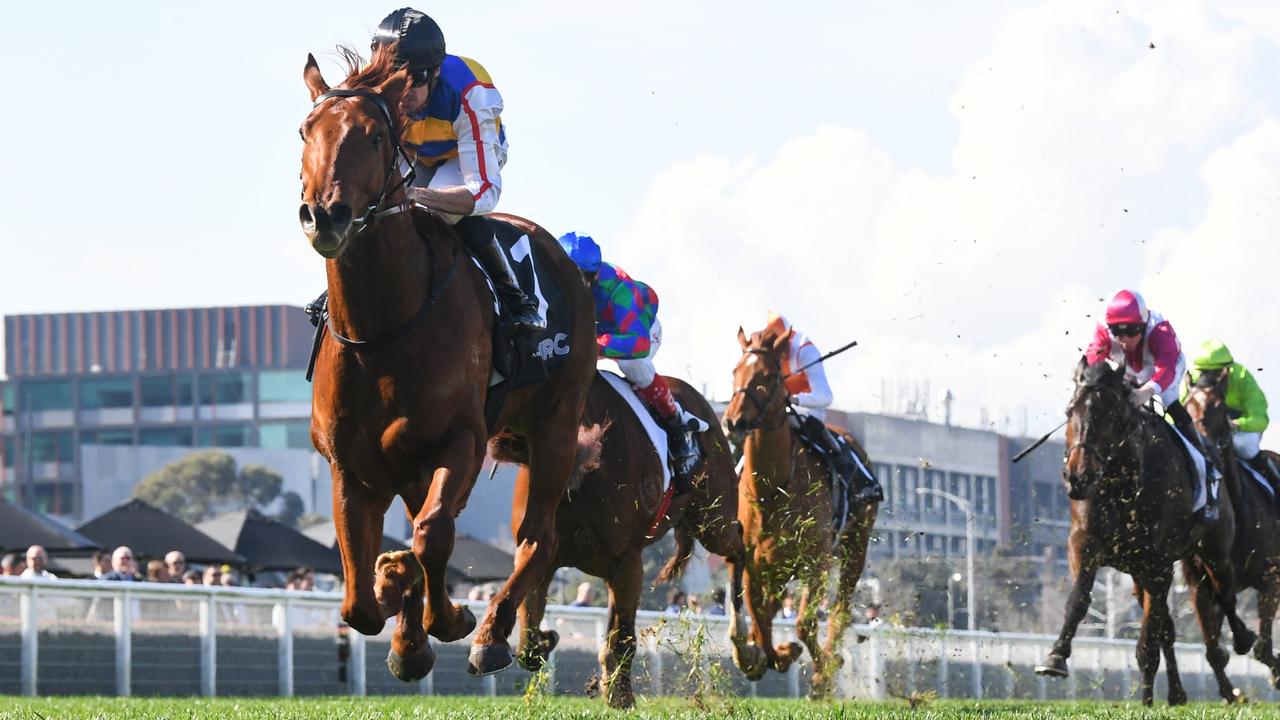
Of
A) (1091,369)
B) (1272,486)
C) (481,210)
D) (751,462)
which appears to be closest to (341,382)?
(481,210)

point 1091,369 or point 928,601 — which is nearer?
point 1091,369

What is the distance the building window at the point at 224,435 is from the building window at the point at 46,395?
755 cm

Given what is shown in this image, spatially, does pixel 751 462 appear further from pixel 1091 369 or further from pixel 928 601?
pixel 928 601

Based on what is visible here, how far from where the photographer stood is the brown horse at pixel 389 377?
20.6 ft

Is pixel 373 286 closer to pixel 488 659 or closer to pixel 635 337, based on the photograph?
pixel 488 659

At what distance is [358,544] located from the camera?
255 inches

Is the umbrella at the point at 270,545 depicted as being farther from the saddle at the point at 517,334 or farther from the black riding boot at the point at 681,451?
the saddle at the point at 517,334

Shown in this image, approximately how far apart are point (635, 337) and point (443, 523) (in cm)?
393

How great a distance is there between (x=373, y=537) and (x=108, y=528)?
1457 centimetres

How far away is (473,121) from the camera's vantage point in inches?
284

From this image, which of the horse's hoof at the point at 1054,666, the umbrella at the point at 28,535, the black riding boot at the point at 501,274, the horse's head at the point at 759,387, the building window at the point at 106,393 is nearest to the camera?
the black riding boot at the point at 501,274

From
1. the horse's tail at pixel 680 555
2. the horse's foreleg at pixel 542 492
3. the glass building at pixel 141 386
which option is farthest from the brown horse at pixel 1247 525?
the glass building at pixel 141 386

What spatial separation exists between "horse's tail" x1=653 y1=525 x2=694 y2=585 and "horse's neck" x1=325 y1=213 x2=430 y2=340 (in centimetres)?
489

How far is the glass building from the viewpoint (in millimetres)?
99000
